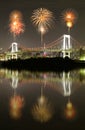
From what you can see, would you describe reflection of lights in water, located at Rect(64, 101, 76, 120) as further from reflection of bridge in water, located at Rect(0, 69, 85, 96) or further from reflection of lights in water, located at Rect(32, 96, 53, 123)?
reflection of bridge in water, located at Rect(0, 69, 85, 96)

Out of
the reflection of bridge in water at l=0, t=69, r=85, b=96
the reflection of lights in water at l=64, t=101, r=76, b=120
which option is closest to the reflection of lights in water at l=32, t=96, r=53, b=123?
the reflection of lights in water at l=64, t=101, r=76, b=120

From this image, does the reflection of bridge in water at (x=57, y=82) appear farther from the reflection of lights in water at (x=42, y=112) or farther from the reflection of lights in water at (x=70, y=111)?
the reflection of lights in water at (x=42, y=112)

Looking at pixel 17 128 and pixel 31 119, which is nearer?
pixel 17 128

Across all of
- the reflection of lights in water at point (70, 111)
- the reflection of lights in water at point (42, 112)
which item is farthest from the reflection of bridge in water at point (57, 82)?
the reflection of lights in water at point (42, 112)

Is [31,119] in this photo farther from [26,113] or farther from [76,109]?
[76,109]

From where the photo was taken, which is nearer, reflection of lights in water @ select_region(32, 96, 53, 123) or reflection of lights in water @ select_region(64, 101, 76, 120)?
reflection of lights in water @ select_region(32, 96, 53, 123)

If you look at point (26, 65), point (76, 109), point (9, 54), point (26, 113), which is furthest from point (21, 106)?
point (9, 54)

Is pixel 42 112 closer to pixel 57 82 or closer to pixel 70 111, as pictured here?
pixel 70 111

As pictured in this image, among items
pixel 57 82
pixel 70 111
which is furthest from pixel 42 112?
pixel 57 82
